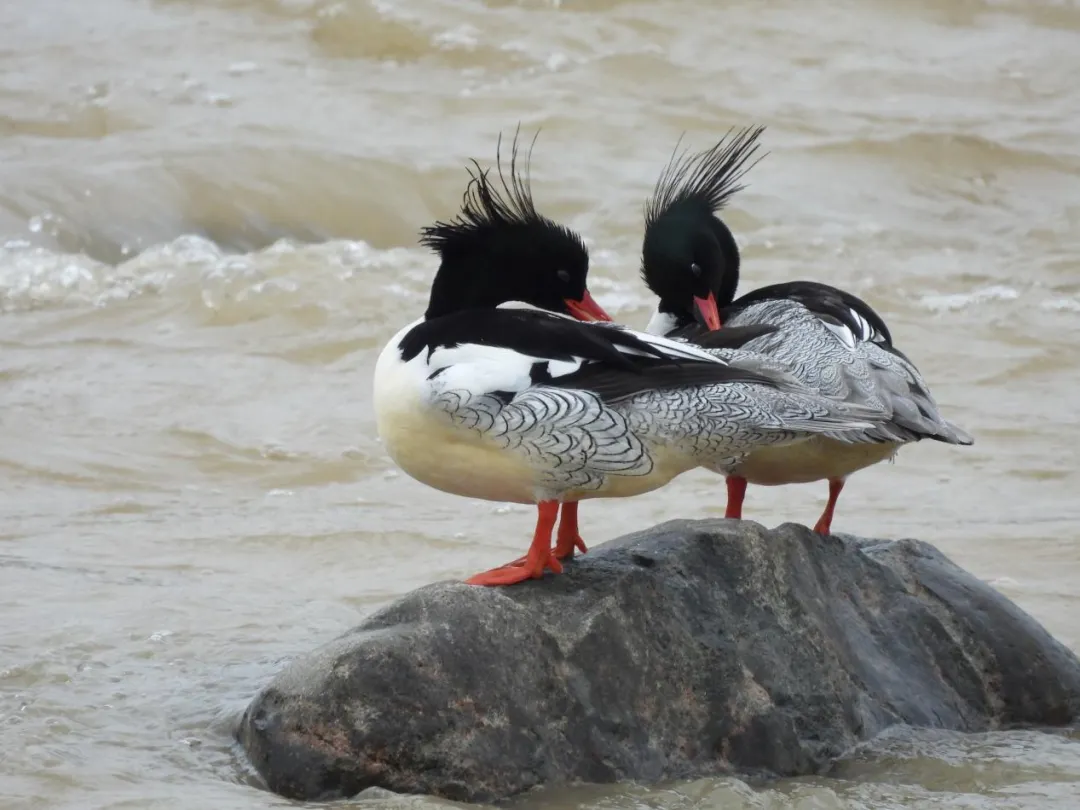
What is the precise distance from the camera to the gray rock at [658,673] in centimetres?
429

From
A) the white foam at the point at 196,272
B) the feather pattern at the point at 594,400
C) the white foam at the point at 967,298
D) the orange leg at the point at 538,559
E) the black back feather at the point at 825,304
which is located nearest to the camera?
the feather pattern at the point at 594,400

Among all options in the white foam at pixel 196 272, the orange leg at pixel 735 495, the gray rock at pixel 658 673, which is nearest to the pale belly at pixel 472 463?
the gray rock at pixel 658 673

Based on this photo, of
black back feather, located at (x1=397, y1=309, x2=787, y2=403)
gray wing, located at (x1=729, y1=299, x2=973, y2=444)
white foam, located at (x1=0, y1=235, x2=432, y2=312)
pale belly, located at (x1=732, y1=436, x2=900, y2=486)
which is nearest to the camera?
black back feather, located at (x1=397, y1=309, x2=787, y2=403)

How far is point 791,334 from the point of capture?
5.26 m

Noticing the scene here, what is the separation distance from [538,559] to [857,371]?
119 cm

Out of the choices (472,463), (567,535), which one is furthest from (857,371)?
(472,463)

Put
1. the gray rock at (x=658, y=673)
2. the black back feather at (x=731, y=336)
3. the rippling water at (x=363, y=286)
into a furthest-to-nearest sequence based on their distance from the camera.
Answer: the rippling water at (x=363, y=286) < the black back feather at (x=731, y=336) < the gray rock at (x=658, y=673)

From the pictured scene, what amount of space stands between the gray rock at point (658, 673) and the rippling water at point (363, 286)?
0.14m

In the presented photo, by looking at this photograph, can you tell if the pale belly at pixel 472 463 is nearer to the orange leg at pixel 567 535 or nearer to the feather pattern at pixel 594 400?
the feather pattern at pixel 594 400

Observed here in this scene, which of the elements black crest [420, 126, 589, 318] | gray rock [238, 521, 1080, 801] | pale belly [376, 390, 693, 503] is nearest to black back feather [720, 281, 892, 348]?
gray rock [238, 521, 1080, 801]

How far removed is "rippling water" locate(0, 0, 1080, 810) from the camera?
210 inches

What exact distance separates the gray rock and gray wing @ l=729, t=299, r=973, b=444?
0.51 metres

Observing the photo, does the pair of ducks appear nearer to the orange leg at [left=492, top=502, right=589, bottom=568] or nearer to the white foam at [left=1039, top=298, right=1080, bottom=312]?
the orange leg at [left=492, top=502, right=589, bottom=568]

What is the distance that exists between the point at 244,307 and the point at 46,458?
103 inches
